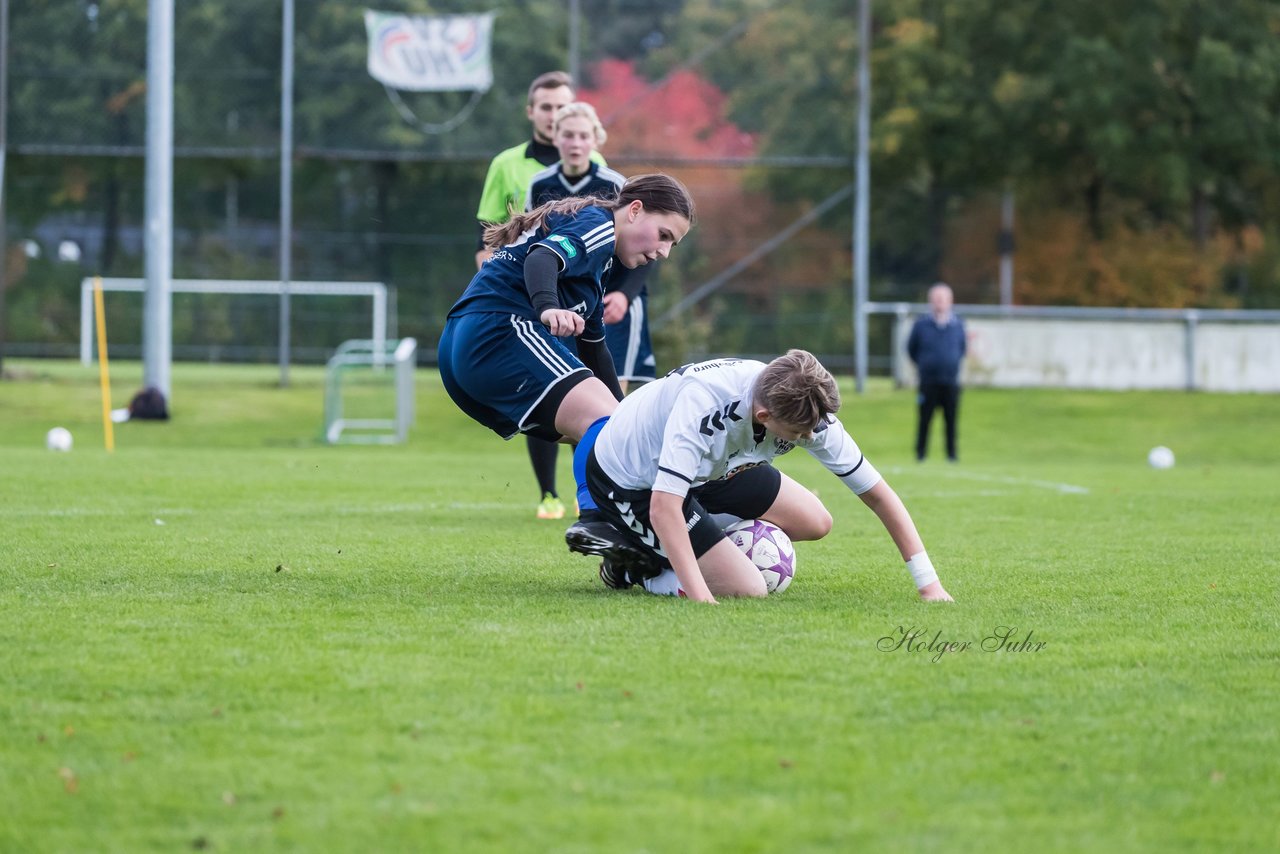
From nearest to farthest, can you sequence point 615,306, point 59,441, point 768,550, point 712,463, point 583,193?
point 712,463
point 768,550
point 615,306
point 583,193
point 59,441

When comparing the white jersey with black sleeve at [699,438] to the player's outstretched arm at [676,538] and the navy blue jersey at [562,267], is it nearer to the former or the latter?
the player's outstretched arm at [676,538]

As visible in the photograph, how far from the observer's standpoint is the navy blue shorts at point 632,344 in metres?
8.31

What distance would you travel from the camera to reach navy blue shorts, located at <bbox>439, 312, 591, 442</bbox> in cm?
593

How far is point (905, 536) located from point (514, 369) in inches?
61.0

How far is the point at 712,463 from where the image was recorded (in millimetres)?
5258

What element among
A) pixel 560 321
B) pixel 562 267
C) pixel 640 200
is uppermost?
pixel 640 200

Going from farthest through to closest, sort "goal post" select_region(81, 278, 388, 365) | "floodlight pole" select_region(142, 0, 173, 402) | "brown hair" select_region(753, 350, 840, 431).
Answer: "goal post" select_region(81, 278, 388, 365) < "floodlight pole" select_region(142, 0, 173, 402) < "brown hair" select_region(753, 350, 840, 431)

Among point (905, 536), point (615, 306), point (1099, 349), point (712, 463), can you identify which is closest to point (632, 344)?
point (615, 306)

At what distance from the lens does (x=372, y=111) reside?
2169 cm

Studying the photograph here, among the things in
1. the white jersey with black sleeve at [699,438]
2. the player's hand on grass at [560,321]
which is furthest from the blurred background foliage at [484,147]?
the white jersey with black sleeve at [699,438]

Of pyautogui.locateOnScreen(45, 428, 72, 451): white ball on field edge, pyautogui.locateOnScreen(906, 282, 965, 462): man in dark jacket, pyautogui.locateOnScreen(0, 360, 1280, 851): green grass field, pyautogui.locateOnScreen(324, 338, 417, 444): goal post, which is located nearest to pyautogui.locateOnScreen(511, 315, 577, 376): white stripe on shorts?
pyautogui.locateOnScreen(0, 360, 1280, 851): green grass field

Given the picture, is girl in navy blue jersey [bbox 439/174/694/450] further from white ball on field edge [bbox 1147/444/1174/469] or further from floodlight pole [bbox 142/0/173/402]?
floodlight pole [bbox 142/0/173/402]

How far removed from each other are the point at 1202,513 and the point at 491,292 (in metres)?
4.85
